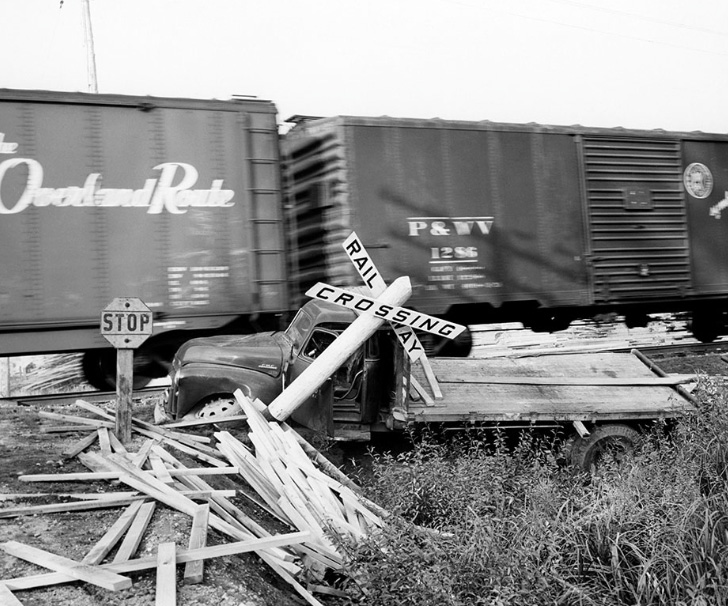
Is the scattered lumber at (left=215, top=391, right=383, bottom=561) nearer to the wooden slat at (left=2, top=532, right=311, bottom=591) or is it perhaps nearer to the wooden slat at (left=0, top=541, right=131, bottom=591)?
the wooden slat at (left=2, top=532, right=311, bottom=591)

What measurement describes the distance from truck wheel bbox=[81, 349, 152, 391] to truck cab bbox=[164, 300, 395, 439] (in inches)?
125

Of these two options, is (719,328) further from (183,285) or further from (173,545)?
(173,545)

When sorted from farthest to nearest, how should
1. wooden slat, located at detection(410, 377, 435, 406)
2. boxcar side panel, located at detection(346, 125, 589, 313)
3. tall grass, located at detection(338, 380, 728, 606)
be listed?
1. boxcar side panel, located at detection(346, 125, 589, 313)
2. wooden slat, located at detection(410, 377, 435, 406)
3. tall grass, located at detection(338, 380, 728, 606)

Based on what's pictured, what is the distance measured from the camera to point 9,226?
10.9m

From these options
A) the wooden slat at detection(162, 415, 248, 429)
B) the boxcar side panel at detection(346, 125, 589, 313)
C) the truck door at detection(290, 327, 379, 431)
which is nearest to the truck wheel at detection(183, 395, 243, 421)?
the wooden slat at detection(162, 415, 248, 429)

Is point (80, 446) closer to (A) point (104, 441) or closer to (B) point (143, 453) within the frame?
(A) point (104, 441)

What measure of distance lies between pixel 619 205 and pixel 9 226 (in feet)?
Answer: 31.9

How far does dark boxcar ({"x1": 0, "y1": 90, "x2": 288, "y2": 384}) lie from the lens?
36.1 feet

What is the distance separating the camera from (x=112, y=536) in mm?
5250

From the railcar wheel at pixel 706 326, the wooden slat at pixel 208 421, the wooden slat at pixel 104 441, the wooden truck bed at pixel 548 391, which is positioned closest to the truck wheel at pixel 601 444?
the wooden truck bed at pixel 548 391

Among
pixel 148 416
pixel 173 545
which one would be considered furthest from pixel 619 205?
pixel 173 545

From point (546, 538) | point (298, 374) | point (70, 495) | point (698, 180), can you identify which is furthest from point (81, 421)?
point (698, 180)

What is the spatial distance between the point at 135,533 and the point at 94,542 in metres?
0.29

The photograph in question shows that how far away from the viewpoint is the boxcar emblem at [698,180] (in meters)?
14.8
